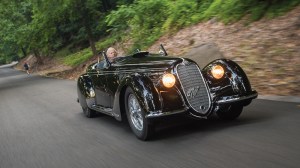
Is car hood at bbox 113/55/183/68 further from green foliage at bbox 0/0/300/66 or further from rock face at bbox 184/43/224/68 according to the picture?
green foliage at bbox 0/0/300/66

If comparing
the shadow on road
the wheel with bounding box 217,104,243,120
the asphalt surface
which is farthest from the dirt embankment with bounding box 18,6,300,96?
the wheel with bounding box 217,104,243,120

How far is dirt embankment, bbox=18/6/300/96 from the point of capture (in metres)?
9.23

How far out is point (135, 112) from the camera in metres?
6.44

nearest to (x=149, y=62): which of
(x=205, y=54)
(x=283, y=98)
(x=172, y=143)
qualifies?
(x=172, y=143)

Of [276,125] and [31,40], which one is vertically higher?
[31,40]

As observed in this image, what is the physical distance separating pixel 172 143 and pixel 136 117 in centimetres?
85

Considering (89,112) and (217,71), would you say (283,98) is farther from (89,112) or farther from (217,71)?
(89,112)

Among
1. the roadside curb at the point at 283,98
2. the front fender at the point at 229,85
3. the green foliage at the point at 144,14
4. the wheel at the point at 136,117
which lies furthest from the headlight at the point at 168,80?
the green foliage at the point at 144,14

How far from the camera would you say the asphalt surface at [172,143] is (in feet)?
16.1

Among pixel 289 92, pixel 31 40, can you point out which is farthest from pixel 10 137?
pixel 31 40

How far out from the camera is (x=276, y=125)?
20.1ft

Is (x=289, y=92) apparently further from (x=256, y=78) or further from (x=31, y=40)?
(x=31, y=40)

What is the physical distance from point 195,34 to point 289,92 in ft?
26.9

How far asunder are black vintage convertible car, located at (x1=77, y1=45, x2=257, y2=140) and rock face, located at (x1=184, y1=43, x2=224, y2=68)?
524 centimetres
